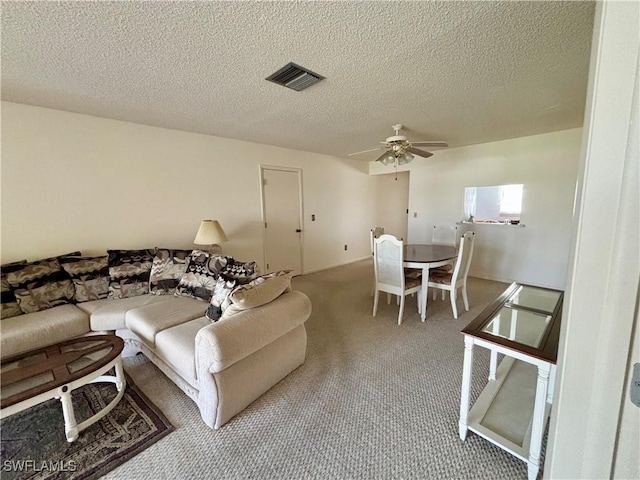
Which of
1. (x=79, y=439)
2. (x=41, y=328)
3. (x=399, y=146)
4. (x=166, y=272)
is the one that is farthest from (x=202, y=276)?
(x=399, y=146)

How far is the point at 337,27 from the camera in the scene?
1.44 m

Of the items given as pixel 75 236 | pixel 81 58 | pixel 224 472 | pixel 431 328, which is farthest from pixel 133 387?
pixel 431 328

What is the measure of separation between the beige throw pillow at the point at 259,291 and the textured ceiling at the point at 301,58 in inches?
59.6

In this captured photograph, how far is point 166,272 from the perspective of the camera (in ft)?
9.27

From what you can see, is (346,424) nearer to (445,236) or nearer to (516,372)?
(516,372)

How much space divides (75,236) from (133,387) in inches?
71.2

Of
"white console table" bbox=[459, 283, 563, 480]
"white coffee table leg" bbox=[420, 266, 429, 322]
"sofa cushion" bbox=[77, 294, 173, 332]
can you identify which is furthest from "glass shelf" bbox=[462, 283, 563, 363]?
"sofa cushion" bbox=[77, 294, 173, 332]

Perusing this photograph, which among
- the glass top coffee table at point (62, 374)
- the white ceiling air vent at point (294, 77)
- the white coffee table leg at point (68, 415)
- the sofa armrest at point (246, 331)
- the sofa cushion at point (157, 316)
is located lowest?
the white coffee table leg at point (68, 415)

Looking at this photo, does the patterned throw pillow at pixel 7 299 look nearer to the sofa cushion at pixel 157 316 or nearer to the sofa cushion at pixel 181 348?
the sofa cushion at pixel 157 316

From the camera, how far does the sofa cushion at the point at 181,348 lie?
1.67 metres

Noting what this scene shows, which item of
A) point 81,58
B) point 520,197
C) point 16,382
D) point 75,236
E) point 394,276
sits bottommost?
point 16,382

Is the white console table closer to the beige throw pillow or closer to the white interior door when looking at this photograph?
the beige throw pillow

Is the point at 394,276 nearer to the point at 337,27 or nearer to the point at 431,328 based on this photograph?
the point at 431,328

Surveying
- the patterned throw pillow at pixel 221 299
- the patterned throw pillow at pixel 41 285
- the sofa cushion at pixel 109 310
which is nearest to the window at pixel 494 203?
the patterned throw pillow at pixel 221 299
